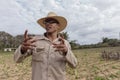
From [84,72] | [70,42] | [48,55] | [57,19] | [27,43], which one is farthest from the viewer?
[70,42]

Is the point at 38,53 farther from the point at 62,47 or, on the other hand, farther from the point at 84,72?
the point at 84,72

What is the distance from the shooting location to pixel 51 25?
115 inches

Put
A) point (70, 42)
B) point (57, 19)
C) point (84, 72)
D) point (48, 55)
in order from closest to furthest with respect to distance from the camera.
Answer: point (48, 55) < point (57, 19) < point (84, 72) < point (70, 42)

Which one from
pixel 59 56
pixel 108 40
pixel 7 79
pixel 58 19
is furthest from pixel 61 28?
pixel 108 40

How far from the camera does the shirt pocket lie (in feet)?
9.43

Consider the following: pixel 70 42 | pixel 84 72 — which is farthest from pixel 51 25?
pixel 70 42

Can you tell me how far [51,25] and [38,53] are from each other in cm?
31

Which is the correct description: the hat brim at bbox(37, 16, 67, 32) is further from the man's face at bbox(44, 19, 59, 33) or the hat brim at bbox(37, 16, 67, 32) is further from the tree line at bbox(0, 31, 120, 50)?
the tree line at bbox(0, 31, 120, 50)

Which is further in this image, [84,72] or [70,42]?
[70,42]

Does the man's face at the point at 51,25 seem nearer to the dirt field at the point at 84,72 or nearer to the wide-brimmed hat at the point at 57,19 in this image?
the wide-brimmed hat at the point at 57,19

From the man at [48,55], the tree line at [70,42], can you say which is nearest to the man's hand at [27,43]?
the man at [48,55]

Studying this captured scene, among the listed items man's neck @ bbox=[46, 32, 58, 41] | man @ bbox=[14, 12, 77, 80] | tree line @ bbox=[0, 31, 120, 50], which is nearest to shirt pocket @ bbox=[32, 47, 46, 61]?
man @ bbox=[14, 12, 77, 80]

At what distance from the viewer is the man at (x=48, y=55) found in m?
2.81

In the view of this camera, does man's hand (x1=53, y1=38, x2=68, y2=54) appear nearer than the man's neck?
Yes
